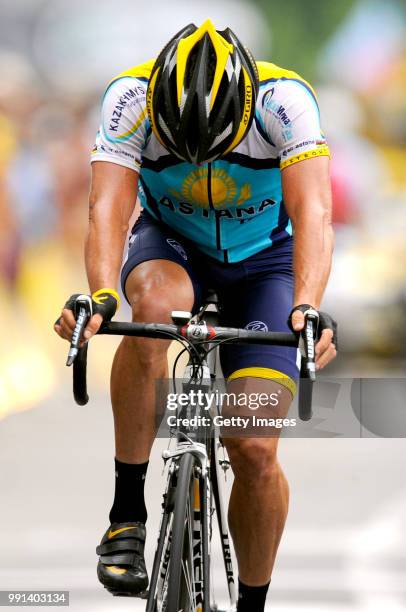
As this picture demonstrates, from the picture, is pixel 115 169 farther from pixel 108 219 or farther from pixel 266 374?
pixel 266 374

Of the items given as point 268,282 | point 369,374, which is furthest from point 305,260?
point 369,374

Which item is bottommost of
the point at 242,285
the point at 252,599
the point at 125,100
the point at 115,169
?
the point at 252,599

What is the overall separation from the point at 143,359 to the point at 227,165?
2.36ft

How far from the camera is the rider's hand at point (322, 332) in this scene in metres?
3.17

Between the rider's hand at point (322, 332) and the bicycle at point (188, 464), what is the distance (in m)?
0.03

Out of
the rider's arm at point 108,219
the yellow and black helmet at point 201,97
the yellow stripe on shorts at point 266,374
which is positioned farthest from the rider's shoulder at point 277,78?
the yellow stripe on shorts at point 266,374

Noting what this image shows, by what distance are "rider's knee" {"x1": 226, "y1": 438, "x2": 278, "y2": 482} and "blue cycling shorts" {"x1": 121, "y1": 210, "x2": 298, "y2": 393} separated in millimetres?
227

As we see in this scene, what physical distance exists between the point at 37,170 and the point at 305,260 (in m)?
5.28

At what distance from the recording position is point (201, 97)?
3492mm

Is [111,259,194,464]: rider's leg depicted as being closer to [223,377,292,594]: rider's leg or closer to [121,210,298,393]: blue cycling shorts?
[121,210,298,393]: blue cycling shorts

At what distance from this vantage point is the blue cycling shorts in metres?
3.84

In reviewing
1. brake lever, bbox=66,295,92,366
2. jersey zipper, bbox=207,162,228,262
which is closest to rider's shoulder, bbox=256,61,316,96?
jersey zipper, bbox=207,162,228,262

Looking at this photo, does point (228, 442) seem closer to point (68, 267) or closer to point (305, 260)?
point (305, 260)

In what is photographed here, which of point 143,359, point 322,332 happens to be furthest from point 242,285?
point 322,332
